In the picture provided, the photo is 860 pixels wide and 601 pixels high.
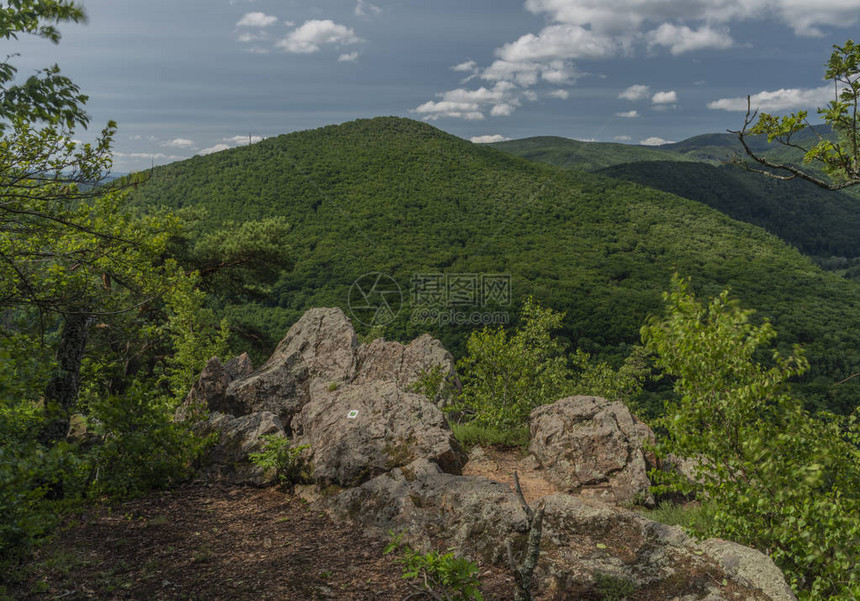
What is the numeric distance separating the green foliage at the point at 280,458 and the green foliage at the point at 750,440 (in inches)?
251

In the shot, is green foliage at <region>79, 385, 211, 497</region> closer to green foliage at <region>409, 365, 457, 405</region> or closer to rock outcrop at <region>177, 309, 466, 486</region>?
rock outcrop at <region>177, 309, 466, 486</region>

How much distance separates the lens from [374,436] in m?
8.38

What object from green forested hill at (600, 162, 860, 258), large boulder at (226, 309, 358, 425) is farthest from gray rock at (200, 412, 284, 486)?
green forested hill at (600, 162, 860, 258)

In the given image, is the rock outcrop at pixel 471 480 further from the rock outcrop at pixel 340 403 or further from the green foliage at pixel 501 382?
the green foliage at pixel 501 382

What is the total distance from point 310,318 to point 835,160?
1522 cm

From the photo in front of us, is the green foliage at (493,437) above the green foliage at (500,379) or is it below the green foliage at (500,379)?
below

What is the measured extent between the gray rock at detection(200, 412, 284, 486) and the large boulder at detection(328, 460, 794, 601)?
1893 mm

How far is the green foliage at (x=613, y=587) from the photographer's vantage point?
468 cm

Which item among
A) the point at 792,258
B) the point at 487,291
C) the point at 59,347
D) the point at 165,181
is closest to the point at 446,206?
the point at 487,291

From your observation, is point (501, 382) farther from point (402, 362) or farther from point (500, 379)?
point (402, 362)

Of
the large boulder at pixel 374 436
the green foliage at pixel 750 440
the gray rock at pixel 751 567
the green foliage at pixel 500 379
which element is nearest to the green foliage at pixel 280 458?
the large boulder at pixel 374 436

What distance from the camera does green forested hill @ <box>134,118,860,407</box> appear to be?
192 feet

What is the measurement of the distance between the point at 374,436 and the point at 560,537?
12.6 feet

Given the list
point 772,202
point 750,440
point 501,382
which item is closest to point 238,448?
point 501,382
